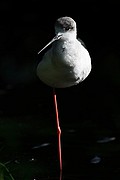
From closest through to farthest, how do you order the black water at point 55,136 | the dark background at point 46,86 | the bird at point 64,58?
the bird at point 64,58 < the black water at point 55,136 < the dark background at point 46,86

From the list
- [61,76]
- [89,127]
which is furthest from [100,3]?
[61,76]

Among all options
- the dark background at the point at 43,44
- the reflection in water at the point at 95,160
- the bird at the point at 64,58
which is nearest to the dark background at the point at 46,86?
the dark background at the point at 43,44

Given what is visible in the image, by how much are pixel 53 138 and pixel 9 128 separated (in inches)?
16.5

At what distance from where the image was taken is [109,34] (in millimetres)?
5812

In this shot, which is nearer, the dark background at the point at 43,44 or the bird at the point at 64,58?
the bird at the point at 64,58

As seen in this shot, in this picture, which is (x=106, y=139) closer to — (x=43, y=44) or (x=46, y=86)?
(x=46, y=86)

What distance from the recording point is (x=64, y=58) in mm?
2953

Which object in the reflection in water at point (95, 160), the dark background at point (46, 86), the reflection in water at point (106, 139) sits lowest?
the reflection in water at point (95, 160)

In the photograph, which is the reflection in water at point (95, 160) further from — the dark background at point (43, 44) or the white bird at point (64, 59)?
the dark background at point (43, 44)

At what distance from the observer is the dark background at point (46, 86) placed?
13.7 feet

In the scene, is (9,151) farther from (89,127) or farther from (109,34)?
(109,34)

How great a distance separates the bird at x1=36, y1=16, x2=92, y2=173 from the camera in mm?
2959

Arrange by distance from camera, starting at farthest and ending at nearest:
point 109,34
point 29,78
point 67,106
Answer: point 109,34 → point 29,78 → point 67,106

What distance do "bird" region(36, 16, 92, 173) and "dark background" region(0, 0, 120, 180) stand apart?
0.77 m
